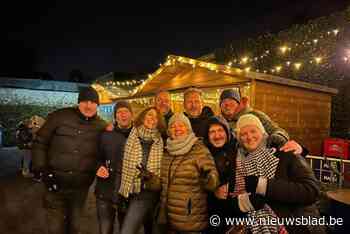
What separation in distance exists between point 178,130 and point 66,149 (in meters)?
1.30

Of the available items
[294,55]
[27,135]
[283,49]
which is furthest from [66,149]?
[283,49]

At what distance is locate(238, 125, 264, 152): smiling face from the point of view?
7.19 ft

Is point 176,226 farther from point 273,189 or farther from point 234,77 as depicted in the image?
point 234,77

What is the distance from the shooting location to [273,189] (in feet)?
6.30

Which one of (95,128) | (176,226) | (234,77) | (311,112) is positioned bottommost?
(176,226)

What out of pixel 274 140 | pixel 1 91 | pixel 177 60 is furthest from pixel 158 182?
pixel 1 91

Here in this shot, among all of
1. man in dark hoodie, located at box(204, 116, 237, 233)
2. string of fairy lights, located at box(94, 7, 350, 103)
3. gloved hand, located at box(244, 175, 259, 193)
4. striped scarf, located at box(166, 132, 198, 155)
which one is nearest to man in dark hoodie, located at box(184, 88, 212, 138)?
man in dark hoodie, located at box(204, 116, 237, 233)

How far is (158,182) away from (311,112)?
531 centimetres

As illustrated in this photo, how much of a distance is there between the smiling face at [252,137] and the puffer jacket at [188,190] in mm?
412

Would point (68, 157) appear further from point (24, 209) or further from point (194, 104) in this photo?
point (24, 209)

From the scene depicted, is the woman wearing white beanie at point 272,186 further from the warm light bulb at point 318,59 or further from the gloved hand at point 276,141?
the warm light bulb at point 318,59

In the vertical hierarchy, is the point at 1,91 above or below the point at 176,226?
above

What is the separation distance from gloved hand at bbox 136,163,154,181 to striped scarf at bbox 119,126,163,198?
5 centimetres

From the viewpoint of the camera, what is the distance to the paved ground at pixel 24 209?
411cm
